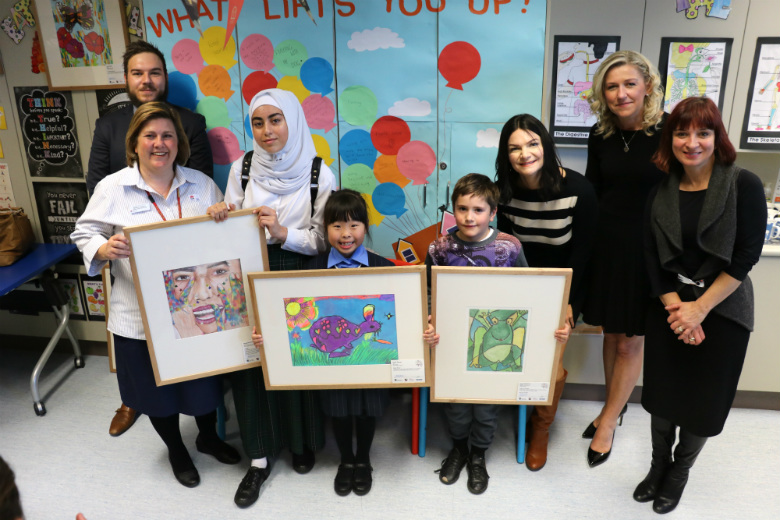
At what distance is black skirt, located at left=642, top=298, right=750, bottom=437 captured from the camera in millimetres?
1827

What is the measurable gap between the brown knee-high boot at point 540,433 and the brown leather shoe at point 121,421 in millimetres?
1986

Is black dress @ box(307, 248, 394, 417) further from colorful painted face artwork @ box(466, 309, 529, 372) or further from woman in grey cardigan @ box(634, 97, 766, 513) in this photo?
woman in grey cardigan @ box(634, 97, 766, 513)

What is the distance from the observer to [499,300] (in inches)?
73.8

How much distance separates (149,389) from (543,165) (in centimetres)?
174

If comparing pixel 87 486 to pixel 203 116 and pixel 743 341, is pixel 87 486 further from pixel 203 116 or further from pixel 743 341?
pixel 743 341

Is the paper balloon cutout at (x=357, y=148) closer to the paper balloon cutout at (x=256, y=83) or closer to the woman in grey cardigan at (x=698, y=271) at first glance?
the paper balloon cutout at (x=256, y=83)

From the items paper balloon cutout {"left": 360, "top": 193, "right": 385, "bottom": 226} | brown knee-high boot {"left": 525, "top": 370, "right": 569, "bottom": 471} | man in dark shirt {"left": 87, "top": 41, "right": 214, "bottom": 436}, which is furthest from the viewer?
paper balloon cutout {"left": 360, "top": 193, "right": 385, "bottom": 226}

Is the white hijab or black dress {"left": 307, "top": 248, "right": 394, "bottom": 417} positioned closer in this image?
the white hijab

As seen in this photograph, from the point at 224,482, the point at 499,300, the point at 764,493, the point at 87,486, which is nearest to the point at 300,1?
the point at 499,300

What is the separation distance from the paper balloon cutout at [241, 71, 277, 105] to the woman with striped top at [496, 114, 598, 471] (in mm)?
1249

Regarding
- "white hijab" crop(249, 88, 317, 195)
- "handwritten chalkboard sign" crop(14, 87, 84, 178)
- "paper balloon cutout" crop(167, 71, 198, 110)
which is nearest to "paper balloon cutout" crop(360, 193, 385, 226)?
"white hijab" crop(249, 88, 317, 195)

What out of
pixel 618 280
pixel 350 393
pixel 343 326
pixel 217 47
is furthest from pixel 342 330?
pixel 217 47

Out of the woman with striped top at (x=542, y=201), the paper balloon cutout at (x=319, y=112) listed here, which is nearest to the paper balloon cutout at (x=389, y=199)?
the paper balloon cutout at (x=319, y=112)

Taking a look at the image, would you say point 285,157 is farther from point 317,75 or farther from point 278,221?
point 317,75
